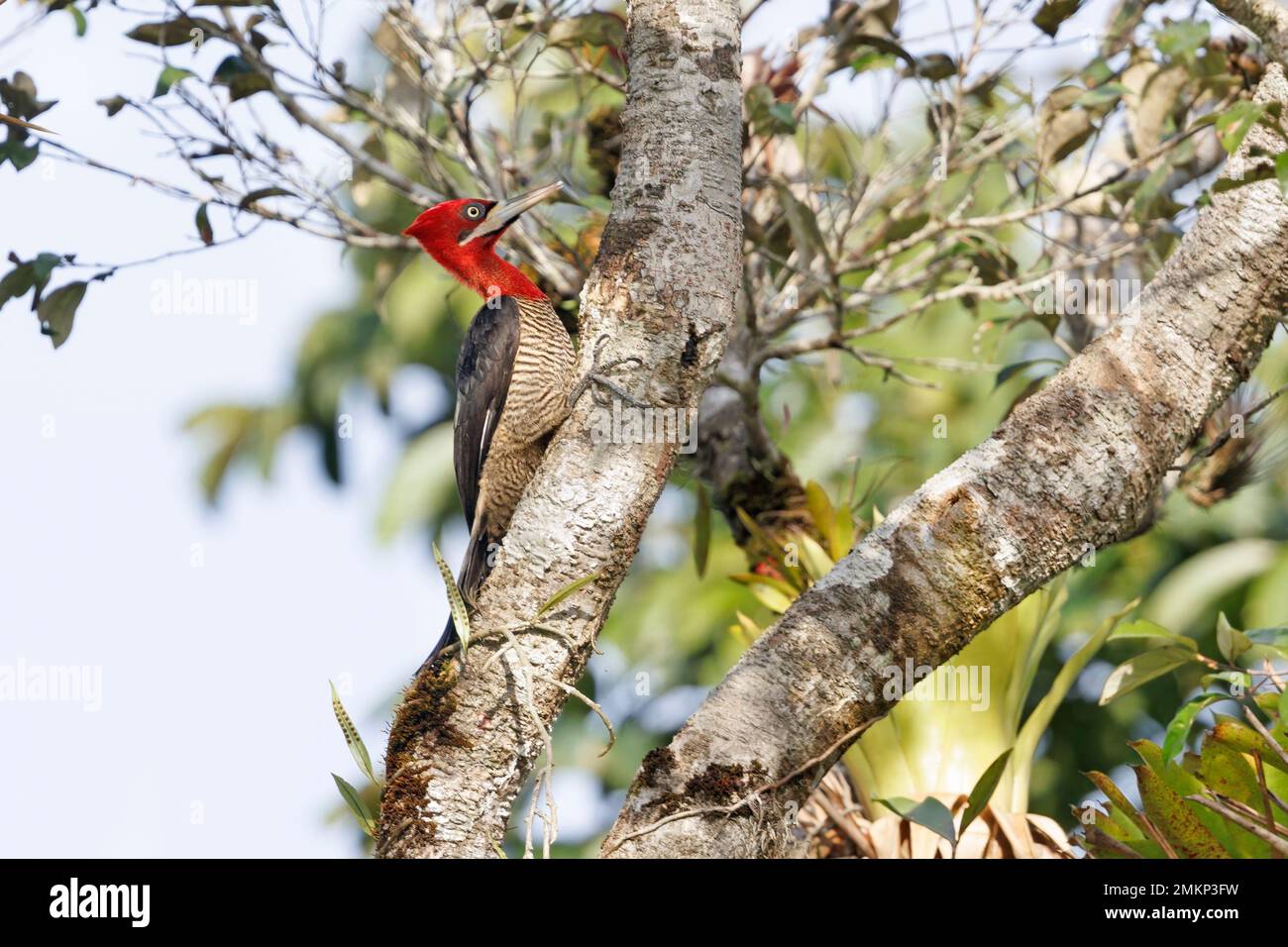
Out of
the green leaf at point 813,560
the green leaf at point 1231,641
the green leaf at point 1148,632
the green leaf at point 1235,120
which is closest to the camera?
the green leaf at point 1235,120

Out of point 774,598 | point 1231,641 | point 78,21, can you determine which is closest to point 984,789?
point 1231,641

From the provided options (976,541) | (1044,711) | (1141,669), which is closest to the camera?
(976,541)

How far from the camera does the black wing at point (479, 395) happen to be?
425 centimetres

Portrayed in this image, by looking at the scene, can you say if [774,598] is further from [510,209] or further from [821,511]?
[510,209]

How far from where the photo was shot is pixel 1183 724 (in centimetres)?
234

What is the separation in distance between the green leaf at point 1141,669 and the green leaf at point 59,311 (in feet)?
9.76

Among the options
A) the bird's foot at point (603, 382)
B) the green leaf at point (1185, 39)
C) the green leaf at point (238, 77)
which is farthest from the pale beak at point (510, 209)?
the green leaf at point (1185, 39)

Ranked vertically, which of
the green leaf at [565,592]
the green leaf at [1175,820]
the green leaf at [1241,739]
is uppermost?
the green leaf at [565,592]

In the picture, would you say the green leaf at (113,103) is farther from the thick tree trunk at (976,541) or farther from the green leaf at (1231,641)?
the green leaf at (1231,641)

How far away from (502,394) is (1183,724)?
2.54 m

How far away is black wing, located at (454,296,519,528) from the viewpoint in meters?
4.25

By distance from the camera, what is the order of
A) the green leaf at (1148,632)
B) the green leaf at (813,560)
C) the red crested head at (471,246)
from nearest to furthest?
the green leaf at (1148,632) < the green leaf at (813,560) < the red crested head at (471,246)
